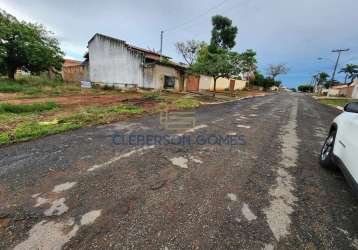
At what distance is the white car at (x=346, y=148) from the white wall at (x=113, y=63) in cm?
1681

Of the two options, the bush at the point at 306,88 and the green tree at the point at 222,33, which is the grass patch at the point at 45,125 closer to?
the green tree at the point at 222,33

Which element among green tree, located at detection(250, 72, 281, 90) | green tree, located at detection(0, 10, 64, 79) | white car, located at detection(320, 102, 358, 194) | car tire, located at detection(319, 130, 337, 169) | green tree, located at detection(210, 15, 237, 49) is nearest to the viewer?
white car, located at detection(320, 102, 358, 194)

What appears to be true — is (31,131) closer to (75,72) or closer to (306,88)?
(75,72)

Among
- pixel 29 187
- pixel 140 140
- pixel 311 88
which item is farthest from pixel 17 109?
pixel 311 88

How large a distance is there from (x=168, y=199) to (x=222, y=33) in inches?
1280

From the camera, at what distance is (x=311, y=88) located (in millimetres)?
86188

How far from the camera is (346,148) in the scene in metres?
2.71

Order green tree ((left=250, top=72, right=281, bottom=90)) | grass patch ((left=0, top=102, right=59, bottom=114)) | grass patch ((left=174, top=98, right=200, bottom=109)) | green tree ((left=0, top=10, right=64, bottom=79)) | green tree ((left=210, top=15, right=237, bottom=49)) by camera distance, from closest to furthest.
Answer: grass patch ((left=0, top=102, right=59, bottom=114))
grass patch ((left=174, top=98, right=200, bottom=109))
green tree ((left=0, top=10, right=64, bottom=79))
green tree ((left=210, top=15, right=237, bottom=49))
green tree ((left=250, top=72, right=281, bottom=90))

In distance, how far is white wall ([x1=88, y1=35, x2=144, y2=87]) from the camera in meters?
18.3

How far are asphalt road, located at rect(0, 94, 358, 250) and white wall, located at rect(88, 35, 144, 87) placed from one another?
1533cm

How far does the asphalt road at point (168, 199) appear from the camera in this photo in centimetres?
181

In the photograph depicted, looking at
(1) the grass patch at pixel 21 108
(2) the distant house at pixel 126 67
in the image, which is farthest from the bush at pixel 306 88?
(1) the grass patch at pixel 21 108

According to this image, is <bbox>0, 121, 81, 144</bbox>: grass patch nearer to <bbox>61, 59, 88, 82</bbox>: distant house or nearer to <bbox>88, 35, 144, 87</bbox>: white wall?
<bbox>88, 35, 144, 87</bbox>: white wall

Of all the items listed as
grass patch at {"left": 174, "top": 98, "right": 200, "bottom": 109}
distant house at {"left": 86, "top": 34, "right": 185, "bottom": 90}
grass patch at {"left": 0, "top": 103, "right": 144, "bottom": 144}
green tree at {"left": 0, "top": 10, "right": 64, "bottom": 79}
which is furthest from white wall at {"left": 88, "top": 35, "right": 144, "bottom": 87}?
grass patch at {"left": 0, "top": 103, "right": 144, "bottom": 144}
